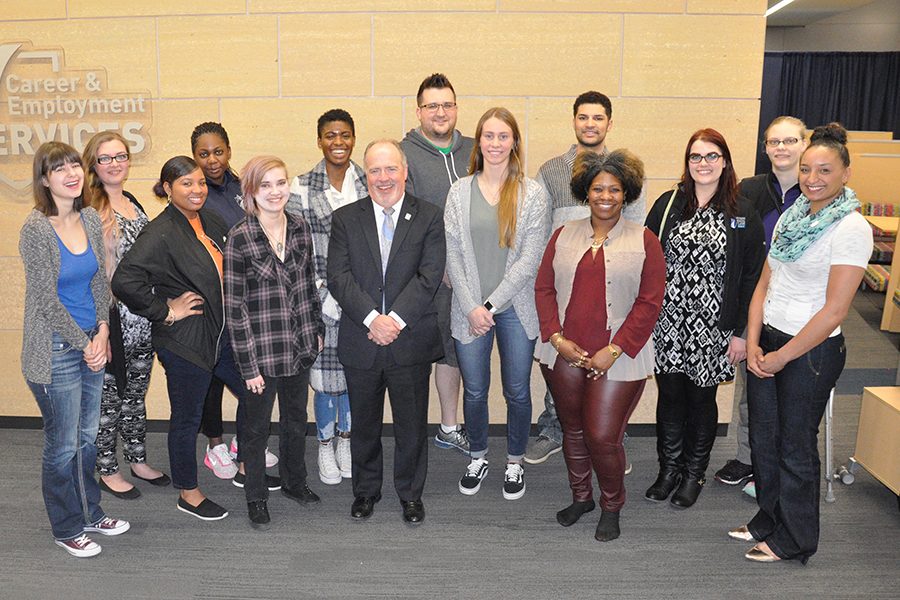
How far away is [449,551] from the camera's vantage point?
10.7 feet

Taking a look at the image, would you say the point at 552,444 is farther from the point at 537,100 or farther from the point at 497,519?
the point at 537,100

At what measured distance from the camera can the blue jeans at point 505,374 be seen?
3.57 meters

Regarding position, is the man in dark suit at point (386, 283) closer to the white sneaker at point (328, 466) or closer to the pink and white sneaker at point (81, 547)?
the white sneaker at point (328, 466)

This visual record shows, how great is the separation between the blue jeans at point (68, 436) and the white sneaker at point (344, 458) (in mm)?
1190

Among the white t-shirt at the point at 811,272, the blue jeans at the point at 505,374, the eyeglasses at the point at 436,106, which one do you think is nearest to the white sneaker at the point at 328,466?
the blue jeans at the point at 505,374

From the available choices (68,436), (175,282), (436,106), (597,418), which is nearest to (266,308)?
(175,282)

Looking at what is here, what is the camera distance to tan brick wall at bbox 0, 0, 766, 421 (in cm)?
422

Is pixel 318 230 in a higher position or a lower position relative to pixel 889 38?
lower

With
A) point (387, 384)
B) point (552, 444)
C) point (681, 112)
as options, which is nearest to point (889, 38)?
point (681, 112)

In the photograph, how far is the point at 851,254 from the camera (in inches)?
107

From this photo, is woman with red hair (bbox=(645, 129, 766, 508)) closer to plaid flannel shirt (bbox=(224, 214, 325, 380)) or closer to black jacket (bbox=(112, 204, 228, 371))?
plaid flannel shirt (bbox=(224, 214, 325, 380))

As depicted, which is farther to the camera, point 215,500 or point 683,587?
point 215,500

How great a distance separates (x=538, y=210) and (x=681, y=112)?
1429 mm

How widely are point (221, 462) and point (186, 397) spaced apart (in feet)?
2.59
